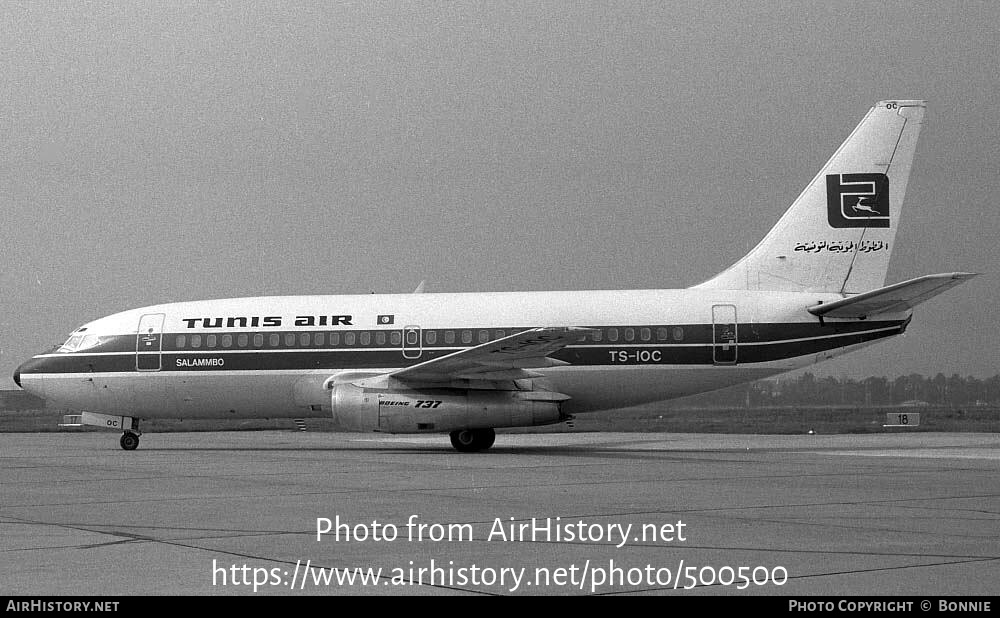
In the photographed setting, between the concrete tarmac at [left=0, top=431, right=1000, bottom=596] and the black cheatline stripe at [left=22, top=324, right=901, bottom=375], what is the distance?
4718 millimetres

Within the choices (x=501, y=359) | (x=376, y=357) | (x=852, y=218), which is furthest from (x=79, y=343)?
(x=852, y=218)

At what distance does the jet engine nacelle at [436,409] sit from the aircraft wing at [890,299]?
633 cm

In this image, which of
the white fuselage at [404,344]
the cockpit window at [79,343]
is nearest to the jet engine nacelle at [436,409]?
the white fuselage at [404,344]

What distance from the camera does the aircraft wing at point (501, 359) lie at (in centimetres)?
2286

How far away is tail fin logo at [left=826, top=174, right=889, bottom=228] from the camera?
2627cm

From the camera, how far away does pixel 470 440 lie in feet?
82.7

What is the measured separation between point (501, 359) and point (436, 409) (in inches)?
66.6

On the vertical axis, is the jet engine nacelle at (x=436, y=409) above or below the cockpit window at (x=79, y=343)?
below

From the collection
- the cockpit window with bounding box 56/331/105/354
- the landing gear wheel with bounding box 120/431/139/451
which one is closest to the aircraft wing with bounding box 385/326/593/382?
the landing gear wheel with bounding box 120/431/139/451

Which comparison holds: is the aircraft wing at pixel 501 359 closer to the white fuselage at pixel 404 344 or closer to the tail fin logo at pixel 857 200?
the white fuselage at pixel 404 344

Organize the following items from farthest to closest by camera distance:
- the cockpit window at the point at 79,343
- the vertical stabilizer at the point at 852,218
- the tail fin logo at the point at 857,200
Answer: the cockpit window at the point at 79,343 → the tail fin logo at the point at 857,200 → the vertical stabilizer at the point at 852,218

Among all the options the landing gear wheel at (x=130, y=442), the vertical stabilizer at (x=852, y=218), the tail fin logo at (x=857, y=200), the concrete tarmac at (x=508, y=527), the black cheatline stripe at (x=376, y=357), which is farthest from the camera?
the landing gear wheel at (x=130, y=442)

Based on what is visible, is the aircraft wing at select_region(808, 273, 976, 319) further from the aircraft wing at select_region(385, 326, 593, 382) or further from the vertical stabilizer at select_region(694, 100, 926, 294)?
the aircraft wing at select_region(385, 326, 593, 382)

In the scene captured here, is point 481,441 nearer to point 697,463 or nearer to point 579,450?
point 579,450
